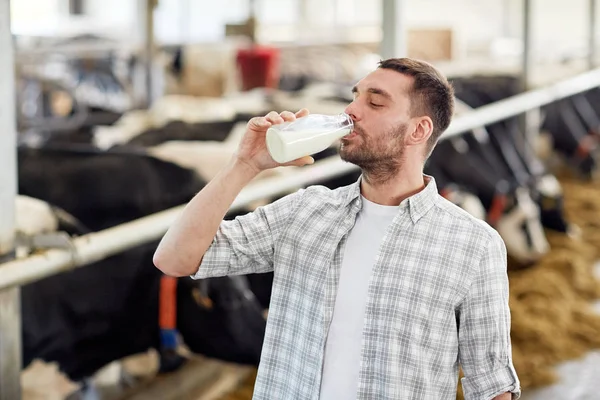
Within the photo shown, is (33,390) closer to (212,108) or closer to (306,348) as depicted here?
(306,348)

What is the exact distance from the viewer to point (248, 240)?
1646 millimetres

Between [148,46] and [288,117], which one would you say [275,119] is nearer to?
[288,117]

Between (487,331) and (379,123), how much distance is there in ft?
1.20

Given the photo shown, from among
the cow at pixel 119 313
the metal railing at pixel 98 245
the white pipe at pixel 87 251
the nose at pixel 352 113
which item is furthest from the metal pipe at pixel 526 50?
the nose at pixel 352 113

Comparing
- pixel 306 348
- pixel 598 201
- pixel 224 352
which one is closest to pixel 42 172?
pixel 224 352

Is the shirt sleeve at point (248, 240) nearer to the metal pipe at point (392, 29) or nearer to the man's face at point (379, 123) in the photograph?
the man's face at point (379, 123)

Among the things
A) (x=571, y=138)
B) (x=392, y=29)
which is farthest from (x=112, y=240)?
(x=571, y=138)

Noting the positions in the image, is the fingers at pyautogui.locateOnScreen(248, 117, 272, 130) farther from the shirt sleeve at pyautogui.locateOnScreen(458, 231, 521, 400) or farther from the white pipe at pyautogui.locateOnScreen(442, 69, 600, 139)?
the white pipe at pyautogui.locateOnScreen(442, 69, 600, 139)

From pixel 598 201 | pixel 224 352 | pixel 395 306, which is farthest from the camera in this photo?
pixel 598 201

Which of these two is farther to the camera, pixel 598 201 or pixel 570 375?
pixel 598 201

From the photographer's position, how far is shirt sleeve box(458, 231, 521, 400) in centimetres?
152

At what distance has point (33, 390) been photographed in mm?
3201

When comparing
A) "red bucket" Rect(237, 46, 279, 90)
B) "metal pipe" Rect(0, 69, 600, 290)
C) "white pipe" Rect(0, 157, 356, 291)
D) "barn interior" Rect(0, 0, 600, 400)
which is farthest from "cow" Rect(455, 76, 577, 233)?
"white pipe" Rect(0, 157, 356, 291)

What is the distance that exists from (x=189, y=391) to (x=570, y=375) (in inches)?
55.0
